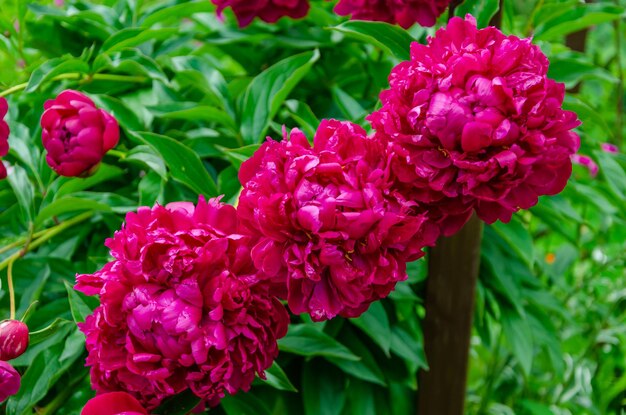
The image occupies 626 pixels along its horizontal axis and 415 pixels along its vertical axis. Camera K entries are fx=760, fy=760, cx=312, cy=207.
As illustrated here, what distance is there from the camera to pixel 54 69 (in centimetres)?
81

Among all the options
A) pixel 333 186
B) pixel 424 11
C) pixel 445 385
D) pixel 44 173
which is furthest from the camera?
pixel 445 385

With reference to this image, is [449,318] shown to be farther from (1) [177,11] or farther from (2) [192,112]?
(1) [177,11]

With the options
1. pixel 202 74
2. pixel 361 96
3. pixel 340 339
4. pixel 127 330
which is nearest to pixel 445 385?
pixel 340 339

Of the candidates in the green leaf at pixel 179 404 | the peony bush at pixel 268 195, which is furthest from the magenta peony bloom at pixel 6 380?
the green leaf at pixel 179 404

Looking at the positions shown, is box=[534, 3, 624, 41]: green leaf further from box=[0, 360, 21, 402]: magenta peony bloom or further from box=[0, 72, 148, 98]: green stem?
box=[0, 360, 21, 402]: magenta peony bloom

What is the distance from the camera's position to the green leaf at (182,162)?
2.54ft

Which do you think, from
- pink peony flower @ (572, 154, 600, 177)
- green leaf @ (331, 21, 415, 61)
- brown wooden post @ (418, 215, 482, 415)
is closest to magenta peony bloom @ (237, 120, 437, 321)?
green leaf @ (331, 21, 415, 61)

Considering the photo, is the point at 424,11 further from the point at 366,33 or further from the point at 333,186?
the point at 333,186

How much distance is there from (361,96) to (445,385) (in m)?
0.44

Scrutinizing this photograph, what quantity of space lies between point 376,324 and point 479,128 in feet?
1.33

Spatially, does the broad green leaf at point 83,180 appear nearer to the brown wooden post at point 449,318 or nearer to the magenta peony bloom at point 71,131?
the magenta peony bloom at point 71,131

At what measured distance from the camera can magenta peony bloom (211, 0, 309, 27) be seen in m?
0.87

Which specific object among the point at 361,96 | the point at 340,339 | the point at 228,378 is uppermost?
the point at 228,378

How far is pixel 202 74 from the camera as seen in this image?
895 mm
